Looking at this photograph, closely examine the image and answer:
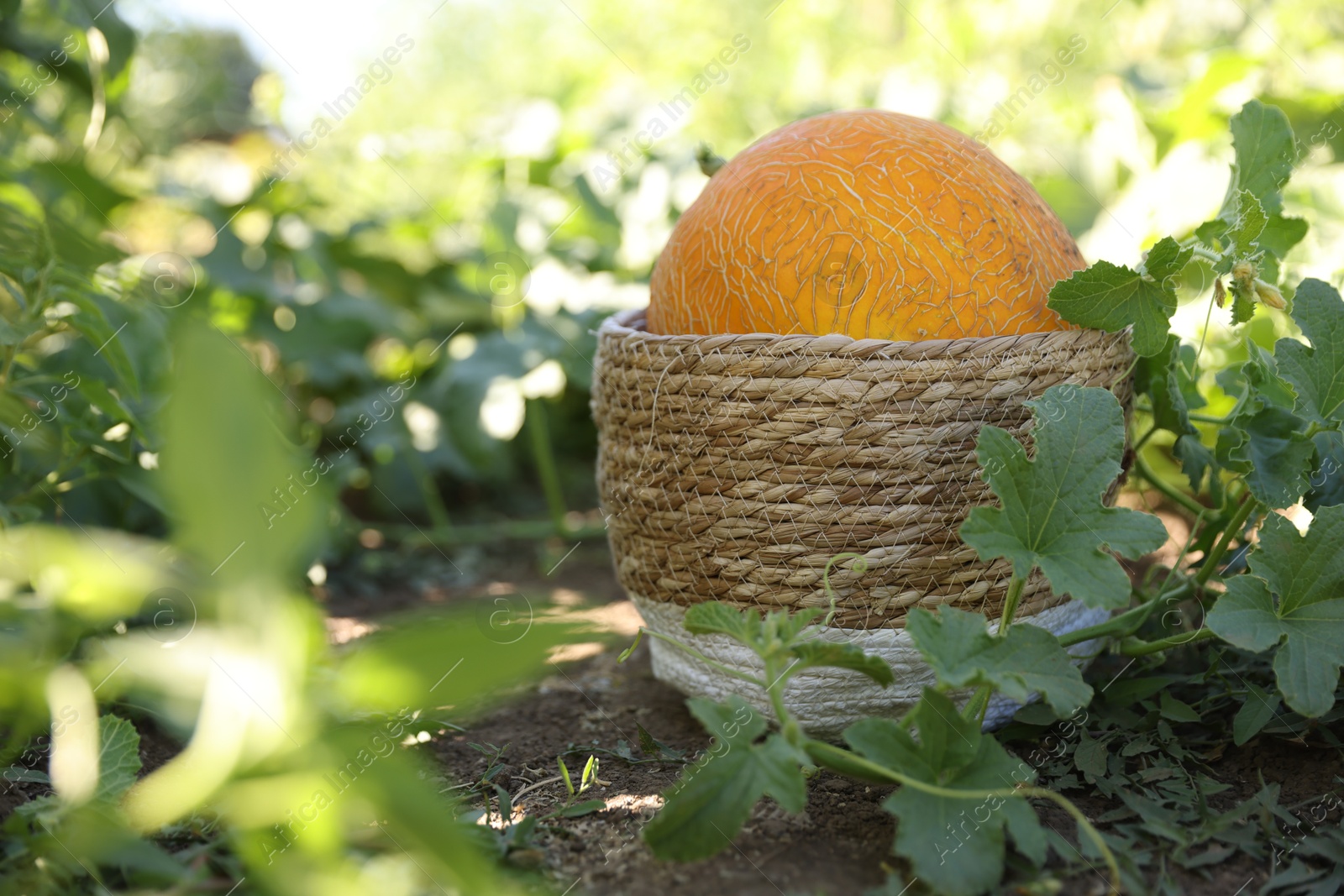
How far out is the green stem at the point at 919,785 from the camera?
99 centimetres

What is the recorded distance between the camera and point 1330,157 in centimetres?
323

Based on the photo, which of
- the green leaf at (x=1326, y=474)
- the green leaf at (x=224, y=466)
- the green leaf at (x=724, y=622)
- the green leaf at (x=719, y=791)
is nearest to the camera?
the green leaf at (x=224, y=466)

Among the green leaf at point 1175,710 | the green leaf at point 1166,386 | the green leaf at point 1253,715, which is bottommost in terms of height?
the green leaf at point 1175,710

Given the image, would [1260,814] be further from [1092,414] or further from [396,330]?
[396,330]

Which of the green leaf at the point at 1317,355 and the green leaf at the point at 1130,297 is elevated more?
the green leaf at the point at 1130,297

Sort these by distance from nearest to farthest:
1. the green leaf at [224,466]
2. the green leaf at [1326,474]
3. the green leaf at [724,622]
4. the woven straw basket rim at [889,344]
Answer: the green leaf at [224,466]
the green leaf at [724,622]
the woven straw basket rim at [889,344]
the green leaf at [1326,474]

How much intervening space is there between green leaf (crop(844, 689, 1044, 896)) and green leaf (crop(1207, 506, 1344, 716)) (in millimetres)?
340

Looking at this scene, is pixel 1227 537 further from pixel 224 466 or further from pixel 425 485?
pixel 425 485

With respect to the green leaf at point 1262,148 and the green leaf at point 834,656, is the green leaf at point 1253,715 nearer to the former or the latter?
the green leaf at point 834,656

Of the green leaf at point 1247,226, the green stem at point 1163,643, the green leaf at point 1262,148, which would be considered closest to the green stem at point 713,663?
the green stem at point 1163,643

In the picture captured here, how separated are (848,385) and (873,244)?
22 centimetres

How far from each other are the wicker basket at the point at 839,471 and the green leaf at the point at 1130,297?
0.04 metres

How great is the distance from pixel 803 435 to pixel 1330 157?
2944 millimetres

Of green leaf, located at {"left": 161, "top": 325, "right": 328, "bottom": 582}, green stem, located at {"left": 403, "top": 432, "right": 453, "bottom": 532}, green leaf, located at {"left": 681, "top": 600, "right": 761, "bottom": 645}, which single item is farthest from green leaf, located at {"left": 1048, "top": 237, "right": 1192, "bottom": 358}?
green stem, located at {"left": 403, "top": 432, "right": 453, "bottom": 532}
